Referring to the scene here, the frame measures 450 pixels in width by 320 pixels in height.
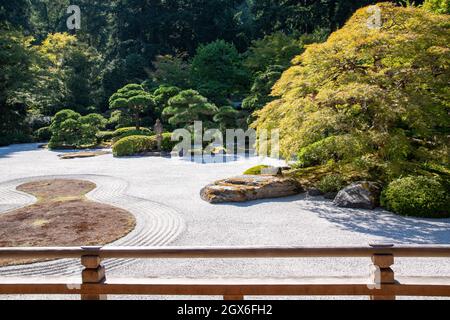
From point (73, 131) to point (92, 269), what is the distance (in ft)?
74.2

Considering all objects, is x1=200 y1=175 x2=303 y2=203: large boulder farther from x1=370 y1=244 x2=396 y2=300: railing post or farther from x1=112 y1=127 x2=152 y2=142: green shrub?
x1=112 y1=127 x2=152 y2=142: green shrub

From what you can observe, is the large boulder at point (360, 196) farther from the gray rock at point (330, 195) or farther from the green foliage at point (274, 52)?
the green foliage at point (274, 52)

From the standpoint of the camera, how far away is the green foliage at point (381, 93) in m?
8.71

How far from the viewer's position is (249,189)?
1028cm

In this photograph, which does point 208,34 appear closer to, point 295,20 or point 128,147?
point 295,20

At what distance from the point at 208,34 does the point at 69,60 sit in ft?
42.6

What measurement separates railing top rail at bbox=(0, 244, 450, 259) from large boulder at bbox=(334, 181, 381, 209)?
608cm

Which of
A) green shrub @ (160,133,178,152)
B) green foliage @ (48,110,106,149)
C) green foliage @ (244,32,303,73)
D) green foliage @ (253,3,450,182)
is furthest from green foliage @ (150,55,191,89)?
green foliage @ (253,3,450,182)

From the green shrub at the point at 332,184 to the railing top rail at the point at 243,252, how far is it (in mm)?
7214

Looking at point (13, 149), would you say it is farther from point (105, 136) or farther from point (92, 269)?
point (92, 269)

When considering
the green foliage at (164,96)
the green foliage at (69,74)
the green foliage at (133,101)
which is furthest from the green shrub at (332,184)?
the green foliage at (69,74)

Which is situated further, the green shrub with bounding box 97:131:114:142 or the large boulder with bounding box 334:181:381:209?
the green shrub with bounding box 97:131:114:142

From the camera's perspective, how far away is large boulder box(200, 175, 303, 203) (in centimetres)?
1012

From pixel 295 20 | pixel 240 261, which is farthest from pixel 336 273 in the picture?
pixel 295 20
